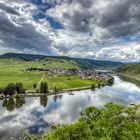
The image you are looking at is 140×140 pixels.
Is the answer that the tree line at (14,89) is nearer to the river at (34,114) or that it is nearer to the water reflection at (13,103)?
the water reflection at (13,103)

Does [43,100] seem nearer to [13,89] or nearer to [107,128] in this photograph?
[13,89]

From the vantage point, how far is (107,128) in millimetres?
25969

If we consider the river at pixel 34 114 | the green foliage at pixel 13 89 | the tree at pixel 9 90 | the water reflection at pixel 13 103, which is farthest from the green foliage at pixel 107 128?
the green foliage at pixel 13 89

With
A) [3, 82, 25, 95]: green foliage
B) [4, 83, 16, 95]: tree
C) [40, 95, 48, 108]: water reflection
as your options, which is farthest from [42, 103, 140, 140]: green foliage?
[3, 82, 25, 95]: green foliage

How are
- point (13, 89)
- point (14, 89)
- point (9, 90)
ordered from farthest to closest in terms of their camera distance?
1. point (14, 89)
2. point (13, 89)
3. point (9, 90)

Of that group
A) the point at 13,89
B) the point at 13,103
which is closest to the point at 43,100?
the point at 13,103

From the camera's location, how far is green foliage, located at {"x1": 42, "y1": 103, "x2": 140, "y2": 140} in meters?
25.0

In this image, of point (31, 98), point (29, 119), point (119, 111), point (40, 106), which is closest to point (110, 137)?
point (119, 111)

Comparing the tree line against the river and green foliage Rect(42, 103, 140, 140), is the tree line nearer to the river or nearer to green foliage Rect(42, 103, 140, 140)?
the river

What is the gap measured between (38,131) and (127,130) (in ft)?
219

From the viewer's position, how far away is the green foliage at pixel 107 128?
25.0 m

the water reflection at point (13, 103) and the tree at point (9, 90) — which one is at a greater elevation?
the tree at point (9, 90)

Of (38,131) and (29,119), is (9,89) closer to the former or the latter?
(29,119)

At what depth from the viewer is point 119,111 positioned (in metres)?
27.7
